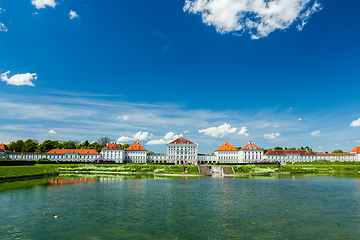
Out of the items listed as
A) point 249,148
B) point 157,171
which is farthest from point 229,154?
point 157,171

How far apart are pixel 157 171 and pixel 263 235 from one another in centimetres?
4705

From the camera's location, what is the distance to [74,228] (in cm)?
1514

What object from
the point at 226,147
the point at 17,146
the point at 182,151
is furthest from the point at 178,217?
the point at 17,146

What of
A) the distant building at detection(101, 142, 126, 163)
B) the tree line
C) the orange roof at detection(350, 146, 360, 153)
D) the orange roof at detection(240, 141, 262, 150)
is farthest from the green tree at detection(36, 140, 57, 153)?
the orange roof at detection(350, 146, 360, 153)

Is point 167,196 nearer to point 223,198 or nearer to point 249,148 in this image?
point 223,198

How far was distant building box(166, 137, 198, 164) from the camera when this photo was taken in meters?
107

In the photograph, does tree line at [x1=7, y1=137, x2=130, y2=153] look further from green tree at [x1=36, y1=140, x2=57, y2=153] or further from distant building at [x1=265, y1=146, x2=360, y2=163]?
distant building at [x1=265, y1=146, x2=360, y2=163]

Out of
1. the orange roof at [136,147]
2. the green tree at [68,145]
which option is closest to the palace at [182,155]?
the orange roof at [136,147]

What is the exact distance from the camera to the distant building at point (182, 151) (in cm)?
10656

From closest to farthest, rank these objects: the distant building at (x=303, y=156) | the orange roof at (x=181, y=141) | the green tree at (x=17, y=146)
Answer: the orange roof at (x=181, y=141), the distant building at (x=303, y=156), the green tree at (x=17, y=146)

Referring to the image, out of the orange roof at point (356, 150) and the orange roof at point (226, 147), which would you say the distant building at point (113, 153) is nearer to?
the orange roof at point (226, 147)


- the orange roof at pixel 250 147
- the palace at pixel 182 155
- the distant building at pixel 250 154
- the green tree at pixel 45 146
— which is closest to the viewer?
the palace at pixel 182 155

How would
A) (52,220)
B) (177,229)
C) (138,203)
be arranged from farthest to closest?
(138,203) → (52,220) → (177,229)

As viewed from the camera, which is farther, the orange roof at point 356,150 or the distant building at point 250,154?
the orange roof at point 356,150
